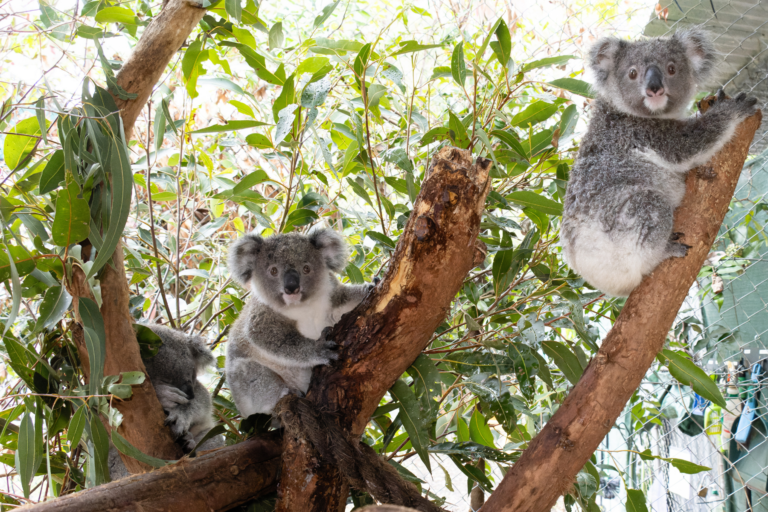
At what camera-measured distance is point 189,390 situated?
2117mm

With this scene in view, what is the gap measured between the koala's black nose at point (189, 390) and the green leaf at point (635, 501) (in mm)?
1679

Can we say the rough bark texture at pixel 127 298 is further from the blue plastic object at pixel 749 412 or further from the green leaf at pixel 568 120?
the blue plastic object at pixel 749 412

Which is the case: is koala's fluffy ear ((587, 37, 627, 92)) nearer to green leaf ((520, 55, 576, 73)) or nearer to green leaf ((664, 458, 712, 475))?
green leaf ((520, 55, 576, 73))

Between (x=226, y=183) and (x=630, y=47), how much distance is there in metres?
1.96

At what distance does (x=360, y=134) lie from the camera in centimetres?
208

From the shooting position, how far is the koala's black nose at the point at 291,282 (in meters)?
2.13

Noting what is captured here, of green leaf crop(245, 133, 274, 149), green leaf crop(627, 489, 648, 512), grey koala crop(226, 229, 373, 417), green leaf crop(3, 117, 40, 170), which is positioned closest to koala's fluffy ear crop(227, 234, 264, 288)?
grey koala crop(226, 229, 373, 417)

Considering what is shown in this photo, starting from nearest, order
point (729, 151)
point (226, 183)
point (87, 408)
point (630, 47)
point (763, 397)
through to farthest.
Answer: point (87, 408) < point (729, 151) < point (630, 47) < point (226, 183) < point (763, 397)

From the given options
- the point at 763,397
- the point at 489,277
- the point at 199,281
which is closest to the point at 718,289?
the point at 763,397

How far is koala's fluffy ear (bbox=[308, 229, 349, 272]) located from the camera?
240cm

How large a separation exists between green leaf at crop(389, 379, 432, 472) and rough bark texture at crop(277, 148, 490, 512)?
9 centimetres

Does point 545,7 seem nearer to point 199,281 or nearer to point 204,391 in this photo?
point 199,281

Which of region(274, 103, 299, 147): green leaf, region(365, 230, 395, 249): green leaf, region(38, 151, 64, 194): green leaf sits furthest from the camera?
region(365, 230, 395, 249): green leaf

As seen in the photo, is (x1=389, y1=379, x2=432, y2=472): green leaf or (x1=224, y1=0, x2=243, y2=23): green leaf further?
(x1=224, y1=0, x2=243, y2=23): green leaf
